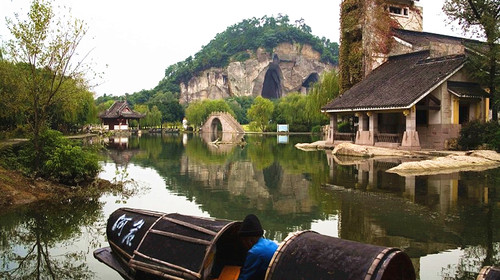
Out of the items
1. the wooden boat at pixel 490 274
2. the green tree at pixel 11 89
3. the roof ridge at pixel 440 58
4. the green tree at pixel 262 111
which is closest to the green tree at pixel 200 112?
the green tree at pixel 262 111

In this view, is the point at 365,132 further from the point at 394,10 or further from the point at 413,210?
the point at 413,210

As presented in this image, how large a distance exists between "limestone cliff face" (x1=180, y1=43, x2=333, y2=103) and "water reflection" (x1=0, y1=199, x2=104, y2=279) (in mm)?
113021

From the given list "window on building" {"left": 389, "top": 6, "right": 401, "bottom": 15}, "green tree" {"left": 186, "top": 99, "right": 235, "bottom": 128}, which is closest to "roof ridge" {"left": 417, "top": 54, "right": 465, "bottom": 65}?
"window on building" {"left": 389, "top": 6, "right": 401, "bottom": 15}

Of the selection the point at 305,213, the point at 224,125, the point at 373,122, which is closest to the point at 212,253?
the point at 305,213

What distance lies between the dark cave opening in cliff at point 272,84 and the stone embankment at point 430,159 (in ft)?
352

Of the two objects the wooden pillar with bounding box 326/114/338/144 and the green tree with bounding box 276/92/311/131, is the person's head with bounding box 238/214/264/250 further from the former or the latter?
the green tree with bounding box 276/92/311/131

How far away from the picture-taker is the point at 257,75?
410 feet

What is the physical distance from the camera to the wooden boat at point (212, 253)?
396 cm

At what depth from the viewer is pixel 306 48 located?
13050 centimetres

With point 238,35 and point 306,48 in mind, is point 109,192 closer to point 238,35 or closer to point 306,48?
point 306,48

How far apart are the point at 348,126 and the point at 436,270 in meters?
28.2

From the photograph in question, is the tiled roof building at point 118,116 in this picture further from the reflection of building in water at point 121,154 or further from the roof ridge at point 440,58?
the roof ridge at point 440,58

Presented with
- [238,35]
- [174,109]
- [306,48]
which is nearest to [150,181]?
[174,109]

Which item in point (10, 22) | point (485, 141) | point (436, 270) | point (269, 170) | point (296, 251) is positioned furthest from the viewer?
point (485, 141)
